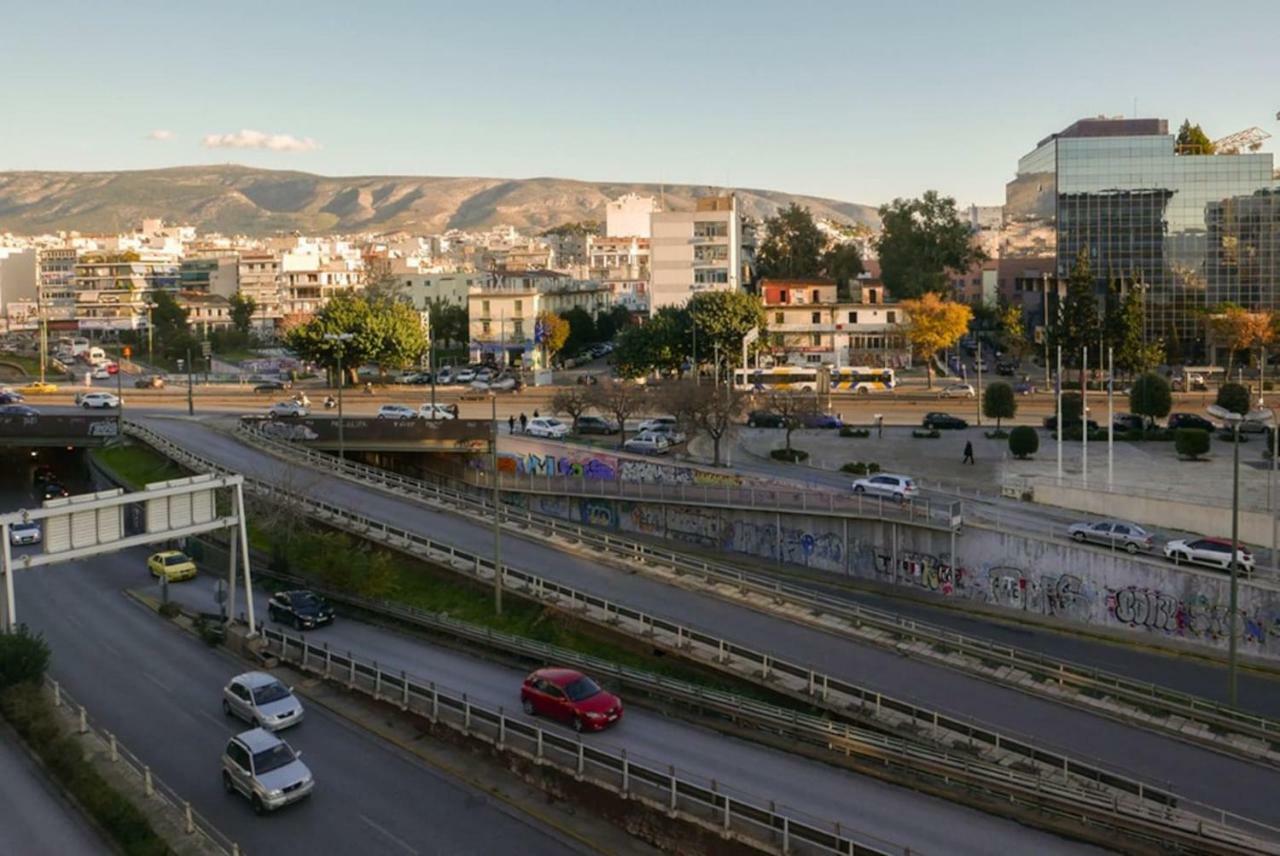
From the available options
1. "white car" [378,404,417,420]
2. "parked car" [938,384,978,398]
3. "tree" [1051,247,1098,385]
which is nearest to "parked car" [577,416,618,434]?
"white car" [378,404,417,420]

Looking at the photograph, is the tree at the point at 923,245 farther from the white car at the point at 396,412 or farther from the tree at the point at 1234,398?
the white car at the point at 396,412

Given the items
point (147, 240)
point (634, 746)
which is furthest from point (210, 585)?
point (147, 240)

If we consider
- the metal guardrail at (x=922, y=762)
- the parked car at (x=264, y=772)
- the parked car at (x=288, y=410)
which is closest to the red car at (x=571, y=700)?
the metal guardrail at (x=922, y=762)

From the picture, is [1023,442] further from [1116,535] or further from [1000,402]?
[1116,535]

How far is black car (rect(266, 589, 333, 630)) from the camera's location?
3077cm

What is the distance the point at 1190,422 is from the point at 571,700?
46144mm

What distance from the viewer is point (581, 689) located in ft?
72.9

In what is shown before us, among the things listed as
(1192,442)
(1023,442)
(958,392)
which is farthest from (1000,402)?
(958,392)

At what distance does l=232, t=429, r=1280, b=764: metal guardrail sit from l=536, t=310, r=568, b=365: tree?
188 ft

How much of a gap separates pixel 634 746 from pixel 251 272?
133m

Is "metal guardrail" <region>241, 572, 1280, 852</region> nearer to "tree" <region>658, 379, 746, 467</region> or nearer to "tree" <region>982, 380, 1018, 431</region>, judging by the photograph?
"tree" <region>658, 379, 746, 467</region>

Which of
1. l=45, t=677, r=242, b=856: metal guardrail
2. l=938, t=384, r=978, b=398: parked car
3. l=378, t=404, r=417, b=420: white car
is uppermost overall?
l=938, t=384, r=978, b=398: parked car

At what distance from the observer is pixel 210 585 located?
35.9 m

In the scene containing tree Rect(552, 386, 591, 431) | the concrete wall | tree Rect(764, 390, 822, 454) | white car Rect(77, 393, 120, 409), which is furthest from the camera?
white car Rect(77, 393, 120, 409)
